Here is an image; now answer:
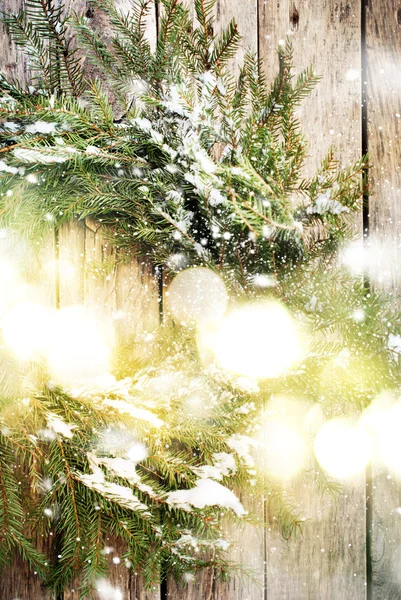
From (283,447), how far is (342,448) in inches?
4.7

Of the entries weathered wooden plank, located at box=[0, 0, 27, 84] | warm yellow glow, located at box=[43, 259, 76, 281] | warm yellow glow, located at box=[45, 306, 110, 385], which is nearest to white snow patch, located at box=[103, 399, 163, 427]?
warm yellow glow, located at box=[45, 306, 110, 385]

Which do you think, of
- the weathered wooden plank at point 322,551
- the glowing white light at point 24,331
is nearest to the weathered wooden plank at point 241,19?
the glowing white light at point 24,331

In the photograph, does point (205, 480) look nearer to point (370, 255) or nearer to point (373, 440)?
point (373, 440)

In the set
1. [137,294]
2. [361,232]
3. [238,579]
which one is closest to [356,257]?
[361,232]

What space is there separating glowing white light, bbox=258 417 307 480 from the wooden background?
0.05 m

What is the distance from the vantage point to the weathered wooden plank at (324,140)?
911 mm

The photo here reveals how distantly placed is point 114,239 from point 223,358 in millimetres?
294

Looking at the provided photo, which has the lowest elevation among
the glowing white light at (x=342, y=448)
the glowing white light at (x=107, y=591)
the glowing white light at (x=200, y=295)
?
the glowing white light at (x=107, y=591)

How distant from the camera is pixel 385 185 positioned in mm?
948

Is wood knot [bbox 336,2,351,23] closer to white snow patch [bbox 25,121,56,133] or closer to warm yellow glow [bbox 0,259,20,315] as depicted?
white snow patch [bbox 25,121,56,133]

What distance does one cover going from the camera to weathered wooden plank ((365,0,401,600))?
93 centimetres

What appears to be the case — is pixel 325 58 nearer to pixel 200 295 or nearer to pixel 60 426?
pixel 200 295

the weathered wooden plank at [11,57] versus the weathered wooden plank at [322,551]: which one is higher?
the weathered wooden plank at [11,57]

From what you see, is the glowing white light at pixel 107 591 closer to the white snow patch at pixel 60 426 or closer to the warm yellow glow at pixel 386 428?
the white snow patch at pixel 60 426
